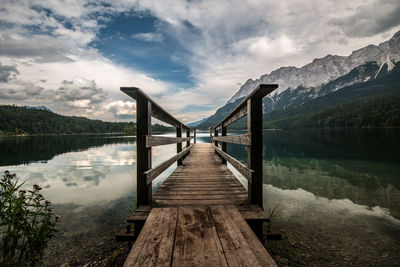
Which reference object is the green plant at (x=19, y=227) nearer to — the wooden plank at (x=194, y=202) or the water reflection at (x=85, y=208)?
Result: the water reflection at (x=85, y=208)

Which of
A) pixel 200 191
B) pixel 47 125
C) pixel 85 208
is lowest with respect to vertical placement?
pixel 85 208

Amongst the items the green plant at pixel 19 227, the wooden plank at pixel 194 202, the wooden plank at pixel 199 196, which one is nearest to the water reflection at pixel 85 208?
the green plant at pixel 19 227

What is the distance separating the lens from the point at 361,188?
7844mm

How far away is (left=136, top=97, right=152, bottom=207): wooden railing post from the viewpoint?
3020 mm

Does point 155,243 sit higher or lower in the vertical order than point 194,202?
higher

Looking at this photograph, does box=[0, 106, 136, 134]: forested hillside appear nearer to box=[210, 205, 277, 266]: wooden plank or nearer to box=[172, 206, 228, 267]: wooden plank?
box=[172, 206, 228, 267]: wooden plank

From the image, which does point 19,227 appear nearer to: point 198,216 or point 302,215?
point 198,216

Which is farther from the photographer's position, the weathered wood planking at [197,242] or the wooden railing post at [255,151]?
the wooden railing post at [255,151]

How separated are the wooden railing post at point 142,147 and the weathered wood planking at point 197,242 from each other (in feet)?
2.12

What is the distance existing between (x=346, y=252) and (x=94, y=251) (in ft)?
16.3

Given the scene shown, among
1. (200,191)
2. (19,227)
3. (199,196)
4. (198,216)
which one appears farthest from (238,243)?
(19,227)

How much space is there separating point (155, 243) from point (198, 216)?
2.50ft

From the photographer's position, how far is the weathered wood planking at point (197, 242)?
1552 mm

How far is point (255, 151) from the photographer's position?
298 cm
